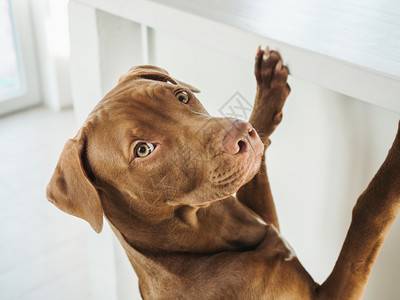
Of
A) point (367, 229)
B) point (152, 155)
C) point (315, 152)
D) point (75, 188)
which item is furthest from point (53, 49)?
point (367, 229)

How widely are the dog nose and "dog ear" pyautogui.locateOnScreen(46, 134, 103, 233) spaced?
0.33m

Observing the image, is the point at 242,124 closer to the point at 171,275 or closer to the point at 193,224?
the point at 193,224

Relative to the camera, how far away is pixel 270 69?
45.4 inches

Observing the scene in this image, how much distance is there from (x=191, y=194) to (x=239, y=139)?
178mm

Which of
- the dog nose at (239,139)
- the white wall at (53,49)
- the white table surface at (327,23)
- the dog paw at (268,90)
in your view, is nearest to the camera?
the dog nose at (239,139)

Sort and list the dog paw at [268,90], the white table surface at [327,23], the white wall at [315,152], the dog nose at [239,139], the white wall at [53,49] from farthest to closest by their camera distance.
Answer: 1. the white wall at [53,49]
2. the white wall at [315,152]
3. the dog paw at [268,90]
4. the white table surface at [327,23]
5. the dog nose at [239,139]

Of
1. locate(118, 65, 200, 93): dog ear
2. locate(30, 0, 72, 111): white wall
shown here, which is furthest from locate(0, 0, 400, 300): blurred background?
locate(30, 0, 72, 111): white wall

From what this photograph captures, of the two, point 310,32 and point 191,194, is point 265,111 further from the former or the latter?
point 191,194

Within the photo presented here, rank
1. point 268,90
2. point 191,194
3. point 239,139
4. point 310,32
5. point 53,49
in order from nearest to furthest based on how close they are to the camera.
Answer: point 239,139, point 191,194, point 310,32, point 268,90, point 53,49

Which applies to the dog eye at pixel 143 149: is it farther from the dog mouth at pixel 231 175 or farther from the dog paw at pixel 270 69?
the dog paw at pixel 270 69

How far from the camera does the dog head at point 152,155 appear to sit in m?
0.94

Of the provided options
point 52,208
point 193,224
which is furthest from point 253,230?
point 52,208

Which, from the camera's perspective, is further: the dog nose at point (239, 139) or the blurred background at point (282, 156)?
the blurred background at point (282, 156)

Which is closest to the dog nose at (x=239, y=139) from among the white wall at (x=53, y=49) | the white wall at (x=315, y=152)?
the white wall at (x=315, y=152)
